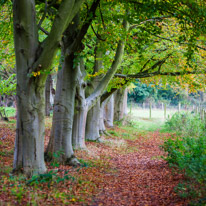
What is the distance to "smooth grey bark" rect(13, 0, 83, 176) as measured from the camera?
212 inches

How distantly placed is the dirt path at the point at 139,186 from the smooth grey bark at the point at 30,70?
6.19 feet

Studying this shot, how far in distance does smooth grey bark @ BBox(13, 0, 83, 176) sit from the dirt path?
189 centimetres

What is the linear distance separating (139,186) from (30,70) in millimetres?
4046

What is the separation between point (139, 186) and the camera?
6562 millimetres

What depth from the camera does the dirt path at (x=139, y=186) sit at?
5316 mm

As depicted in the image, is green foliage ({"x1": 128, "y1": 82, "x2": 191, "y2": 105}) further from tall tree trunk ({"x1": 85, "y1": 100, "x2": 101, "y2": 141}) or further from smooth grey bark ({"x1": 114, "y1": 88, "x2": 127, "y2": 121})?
tall tree trunk ({"x1": 85, "y1": 100, "x2": 101, "y2": 141})

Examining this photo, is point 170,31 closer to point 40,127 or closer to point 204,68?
point 204,68

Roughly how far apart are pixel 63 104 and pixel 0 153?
2645 mm

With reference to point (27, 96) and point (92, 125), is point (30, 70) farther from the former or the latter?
point (92, 125)

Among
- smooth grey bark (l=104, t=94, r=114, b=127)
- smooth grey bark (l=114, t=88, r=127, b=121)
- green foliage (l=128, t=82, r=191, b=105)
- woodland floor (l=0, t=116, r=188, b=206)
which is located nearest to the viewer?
woodland floor (l=0, t=116, r=188, b=206)

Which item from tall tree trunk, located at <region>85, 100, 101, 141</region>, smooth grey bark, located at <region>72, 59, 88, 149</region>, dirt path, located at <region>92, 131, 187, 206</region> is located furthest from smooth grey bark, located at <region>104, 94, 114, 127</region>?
dirt path, located at <region>92, 131, 187, 206</region>

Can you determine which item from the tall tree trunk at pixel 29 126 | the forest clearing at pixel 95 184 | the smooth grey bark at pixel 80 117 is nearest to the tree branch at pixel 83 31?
the tall tree trunk at pixel 29 126

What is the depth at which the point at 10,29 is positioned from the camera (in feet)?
30.7

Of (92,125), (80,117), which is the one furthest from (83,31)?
(92,125)
